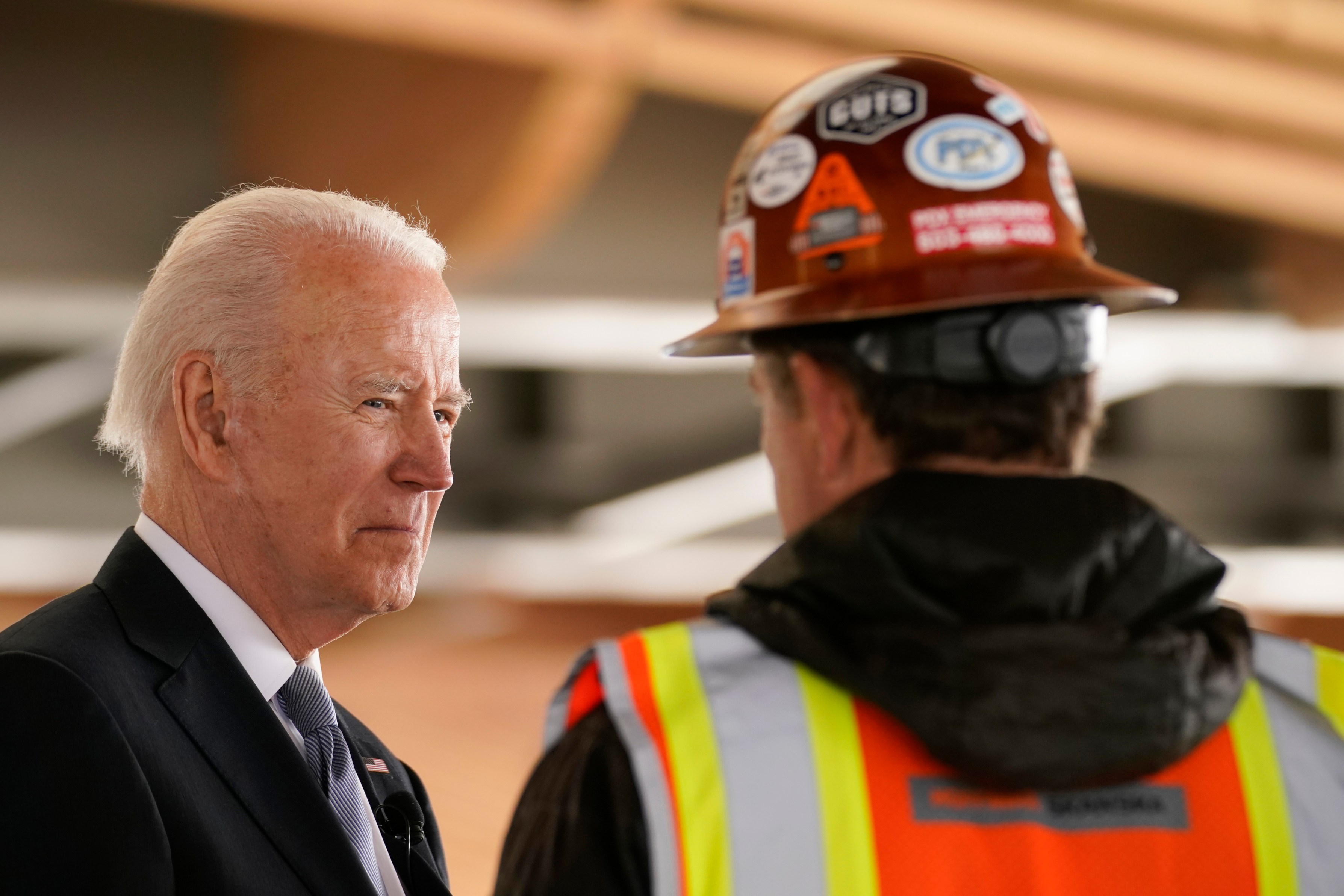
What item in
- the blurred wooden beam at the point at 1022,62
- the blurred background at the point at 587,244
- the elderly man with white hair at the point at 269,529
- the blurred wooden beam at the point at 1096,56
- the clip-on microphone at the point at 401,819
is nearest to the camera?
the elderly man with white hair at the point at 269,529

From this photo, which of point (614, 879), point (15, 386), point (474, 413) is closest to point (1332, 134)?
point (474, 413)

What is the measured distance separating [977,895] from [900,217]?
61 cm

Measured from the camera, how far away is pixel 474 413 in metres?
10.1

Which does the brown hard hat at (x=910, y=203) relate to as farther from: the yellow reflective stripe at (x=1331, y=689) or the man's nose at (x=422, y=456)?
the man's nose at (x=422, y=456)

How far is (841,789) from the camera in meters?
1.03

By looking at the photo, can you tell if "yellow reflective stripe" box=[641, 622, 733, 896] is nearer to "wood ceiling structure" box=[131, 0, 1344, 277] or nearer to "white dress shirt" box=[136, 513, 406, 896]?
"white dress shirt" box=[136, 513, 406, 896]

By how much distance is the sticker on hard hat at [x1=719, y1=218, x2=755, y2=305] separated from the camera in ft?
4.29

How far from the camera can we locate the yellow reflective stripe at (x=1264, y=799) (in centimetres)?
105

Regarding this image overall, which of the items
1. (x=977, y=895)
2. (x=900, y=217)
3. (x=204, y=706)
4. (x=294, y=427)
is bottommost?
(x=977, y=895)

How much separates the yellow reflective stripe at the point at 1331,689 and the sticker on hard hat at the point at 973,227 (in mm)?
452

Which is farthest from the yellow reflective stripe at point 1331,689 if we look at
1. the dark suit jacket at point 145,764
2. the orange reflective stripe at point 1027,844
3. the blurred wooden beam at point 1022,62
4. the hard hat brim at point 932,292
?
the blurred wooden beam at point 1022,62

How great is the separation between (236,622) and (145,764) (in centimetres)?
29

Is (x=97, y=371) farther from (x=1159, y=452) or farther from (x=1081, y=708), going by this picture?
(x=1081, y=708)

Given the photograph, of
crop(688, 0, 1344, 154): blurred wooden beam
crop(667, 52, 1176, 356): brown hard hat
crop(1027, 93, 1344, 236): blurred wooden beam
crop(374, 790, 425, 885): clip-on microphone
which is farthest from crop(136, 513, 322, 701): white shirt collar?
crop(1027, 93, 1344, 236): blurred wooden beam
